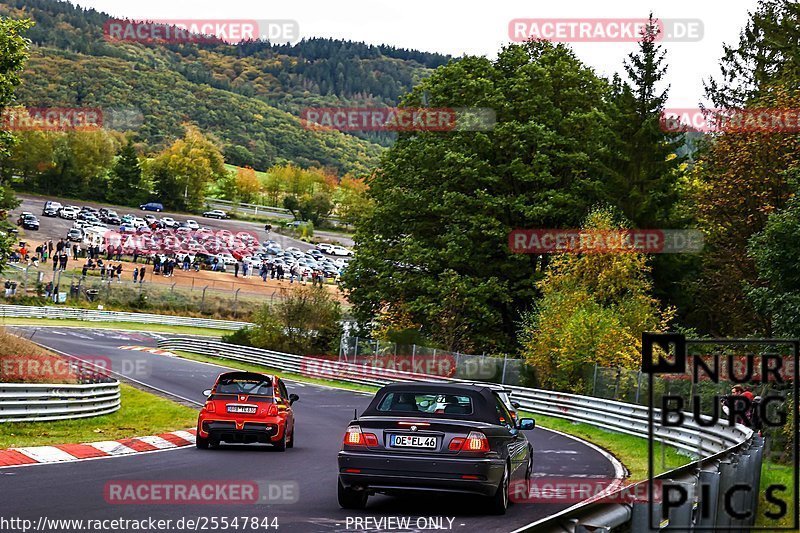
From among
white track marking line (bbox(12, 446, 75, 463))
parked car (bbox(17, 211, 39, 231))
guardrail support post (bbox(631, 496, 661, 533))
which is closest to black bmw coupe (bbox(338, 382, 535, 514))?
guardrail support post (bbox(631, 496, 661, 533))

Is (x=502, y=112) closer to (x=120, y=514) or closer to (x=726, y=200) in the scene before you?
(x=726, y=200)

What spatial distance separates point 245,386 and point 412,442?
9.67m

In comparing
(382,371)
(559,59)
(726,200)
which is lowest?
(382,371)

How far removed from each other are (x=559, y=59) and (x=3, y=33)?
28.4 meters

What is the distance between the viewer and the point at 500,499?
12078 mm

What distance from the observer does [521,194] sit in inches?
1992

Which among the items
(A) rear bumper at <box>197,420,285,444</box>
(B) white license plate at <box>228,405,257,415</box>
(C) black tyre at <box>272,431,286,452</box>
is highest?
(B) white license plate at <box>228,405,257,415</box>

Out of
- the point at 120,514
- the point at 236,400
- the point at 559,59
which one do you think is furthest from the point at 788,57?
the point at 120,514

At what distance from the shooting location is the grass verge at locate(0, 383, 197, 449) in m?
20.2

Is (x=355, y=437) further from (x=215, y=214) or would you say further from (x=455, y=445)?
(x=215, y=214)

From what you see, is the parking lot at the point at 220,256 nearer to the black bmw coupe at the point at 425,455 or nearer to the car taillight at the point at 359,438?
the black bmw coupe at the point at 425,455

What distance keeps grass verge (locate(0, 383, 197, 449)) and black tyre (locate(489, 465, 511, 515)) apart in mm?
9608

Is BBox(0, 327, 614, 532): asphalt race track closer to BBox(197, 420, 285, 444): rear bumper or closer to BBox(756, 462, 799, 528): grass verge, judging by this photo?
BBox(197, 420, 285, 444): rear bumper

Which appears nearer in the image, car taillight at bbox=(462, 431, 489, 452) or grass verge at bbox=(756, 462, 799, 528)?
car taillight at bbox=(462, 431, 489, 452)
